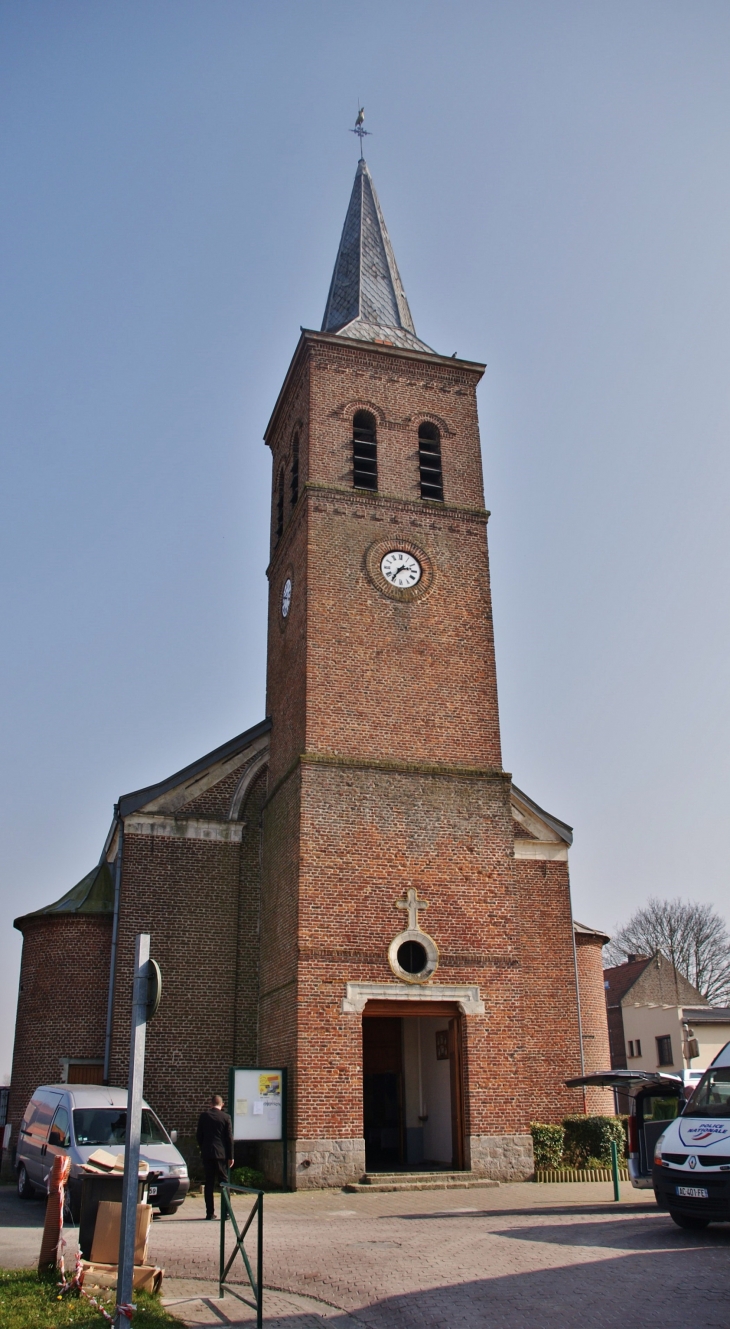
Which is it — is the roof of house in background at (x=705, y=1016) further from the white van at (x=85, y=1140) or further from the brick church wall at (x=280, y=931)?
the white van at (x=85, y=1140)

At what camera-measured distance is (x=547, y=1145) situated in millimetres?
17391

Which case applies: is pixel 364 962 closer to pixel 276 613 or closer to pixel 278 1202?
pixel 278 1202

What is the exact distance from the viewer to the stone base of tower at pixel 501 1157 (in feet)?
53.3

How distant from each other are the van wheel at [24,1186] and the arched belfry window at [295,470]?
13040 millimetres

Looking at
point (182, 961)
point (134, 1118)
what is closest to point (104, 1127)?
point (182, 961)

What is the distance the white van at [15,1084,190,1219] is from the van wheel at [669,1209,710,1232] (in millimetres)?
5667

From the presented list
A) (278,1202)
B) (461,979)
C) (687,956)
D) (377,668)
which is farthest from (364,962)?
(687,956)

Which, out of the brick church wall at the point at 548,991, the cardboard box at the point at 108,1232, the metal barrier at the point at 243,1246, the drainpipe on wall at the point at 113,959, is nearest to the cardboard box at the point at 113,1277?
the cardboard box at the point at 108,1232

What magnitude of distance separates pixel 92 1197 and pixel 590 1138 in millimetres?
11659

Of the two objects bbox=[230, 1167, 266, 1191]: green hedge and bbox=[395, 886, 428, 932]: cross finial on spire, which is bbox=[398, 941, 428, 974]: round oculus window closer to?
bbox=[395, 886, 428, 932]: cross finial on spire

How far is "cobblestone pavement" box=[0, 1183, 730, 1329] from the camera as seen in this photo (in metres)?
7.45

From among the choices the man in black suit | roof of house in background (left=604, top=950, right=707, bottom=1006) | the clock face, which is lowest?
the man in black suit

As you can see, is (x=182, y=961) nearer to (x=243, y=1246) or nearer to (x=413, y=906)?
(x=413, y=906)

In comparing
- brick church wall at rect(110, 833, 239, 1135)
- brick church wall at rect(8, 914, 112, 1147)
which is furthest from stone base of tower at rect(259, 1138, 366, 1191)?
brick church wall at rect(8, 914, 112, 1147)
